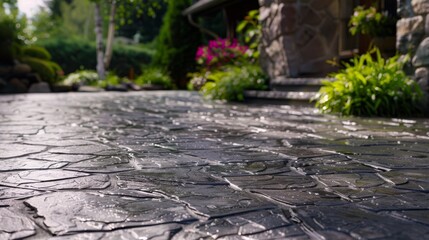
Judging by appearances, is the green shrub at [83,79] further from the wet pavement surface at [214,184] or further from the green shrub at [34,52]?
the wet pavement surface at [214,184]

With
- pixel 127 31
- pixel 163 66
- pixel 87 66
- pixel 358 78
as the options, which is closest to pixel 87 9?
pixel 127 31

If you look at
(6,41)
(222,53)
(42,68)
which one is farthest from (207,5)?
(6,41)

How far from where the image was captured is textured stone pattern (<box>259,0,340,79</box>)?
25.9 feet

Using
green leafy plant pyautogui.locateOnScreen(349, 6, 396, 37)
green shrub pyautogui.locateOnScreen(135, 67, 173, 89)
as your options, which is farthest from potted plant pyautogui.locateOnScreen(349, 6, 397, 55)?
green shrub pyautogui.locateOnScreen(135, 67, 173, 89)

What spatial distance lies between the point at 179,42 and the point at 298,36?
850 cm

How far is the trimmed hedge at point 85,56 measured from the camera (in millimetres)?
19828

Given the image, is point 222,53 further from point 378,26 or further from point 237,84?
point 378,26

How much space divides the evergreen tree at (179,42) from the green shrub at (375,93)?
35.1 ft

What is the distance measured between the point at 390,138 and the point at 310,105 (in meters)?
3.42

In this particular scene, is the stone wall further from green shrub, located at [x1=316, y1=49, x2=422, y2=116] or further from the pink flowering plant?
the pink flowering plant

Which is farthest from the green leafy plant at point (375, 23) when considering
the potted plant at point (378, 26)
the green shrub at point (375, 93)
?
the green shrub at point (375, 93)

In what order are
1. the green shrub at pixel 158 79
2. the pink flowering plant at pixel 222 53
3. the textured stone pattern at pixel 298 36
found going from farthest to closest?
the green shrub at pixel 158 79 < the pink flowering plant at pixel 222 53 < the textured stone pattern at pixel 298 36

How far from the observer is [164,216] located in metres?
1.56

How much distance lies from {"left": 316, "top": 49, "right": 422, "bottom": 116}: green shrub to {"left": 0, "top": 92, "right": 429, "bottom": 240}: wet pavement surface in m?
1.41
